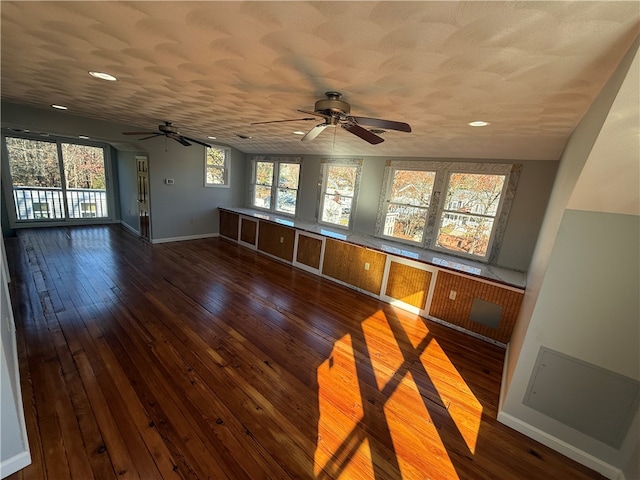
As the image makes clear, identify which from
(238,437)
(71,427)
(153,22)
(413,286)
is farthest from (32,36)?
(413,286)

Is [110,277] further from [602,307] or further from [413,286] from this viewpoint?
[602,307]

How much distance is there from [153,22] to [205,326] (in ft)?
8.98

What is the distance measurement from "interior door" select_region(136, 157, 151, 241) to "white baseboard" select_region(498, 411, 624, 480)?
6.81 m

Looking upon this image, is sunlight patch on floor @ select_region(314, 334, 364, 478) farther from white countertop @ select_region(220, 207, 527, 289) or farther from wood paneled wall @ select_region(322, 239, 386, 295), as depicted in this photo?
white countertop @ select_region(220, 207, 527, 289)

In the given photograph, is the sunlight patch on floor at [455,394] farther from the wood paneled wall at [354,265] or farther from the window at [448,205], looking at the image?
the window at [448,205]

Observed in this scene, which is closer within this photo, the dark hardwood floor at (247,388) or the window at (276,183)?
the dark hardwood floor at (247,388)

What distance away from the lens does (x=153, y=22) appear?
136 centimetres

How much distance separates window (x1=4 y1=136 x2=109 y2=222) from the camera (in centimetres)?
621

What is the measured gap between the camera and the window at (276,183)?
611 centimetres

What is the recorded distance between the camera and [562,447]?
191cm

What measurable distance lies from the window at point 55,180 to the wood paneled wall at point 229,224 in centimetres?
364

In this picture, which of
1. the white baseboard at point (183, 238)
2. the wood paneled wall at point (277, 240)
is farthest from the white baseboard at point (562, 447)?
the white baseboard at point (183, 238)

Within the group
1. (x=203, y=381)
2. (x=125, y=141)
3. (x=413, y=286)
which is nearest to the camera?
(x=203, y=381)

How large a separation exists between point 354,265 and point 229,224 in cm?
378
